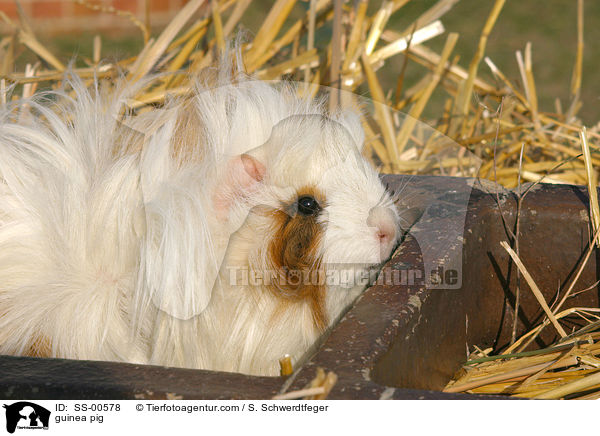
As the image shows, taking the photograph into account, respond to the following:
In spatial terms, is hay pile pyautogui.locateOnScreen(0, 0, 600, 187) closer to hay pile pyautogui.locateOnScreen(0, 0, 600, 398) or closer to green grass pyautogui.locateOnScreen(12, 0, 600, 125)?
hay pile pyautogui.locateOnScreen(0, 0, 600, 398)

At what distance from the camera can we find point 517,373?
0.97m

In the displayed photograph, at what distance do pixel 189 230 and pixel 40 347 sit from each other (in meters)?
0.24

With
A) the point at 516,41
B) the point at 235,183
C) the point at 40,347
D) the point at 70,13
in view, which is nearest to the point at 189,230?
the point at 235,183

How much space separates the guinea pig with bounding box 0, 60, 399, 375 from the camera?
0.94 m

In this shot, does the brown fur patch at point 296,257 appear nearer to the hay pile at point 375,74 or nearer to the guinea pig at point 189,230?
the guinea pig at point 189,230

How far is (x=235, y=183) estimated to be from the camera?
3.26 ft

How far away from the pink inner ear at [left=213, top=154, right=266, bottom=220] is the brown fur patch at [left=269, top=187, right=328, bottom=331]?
0.05m

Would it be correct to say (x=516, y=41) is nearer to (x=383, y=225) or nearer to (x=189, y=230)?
(x=383, y=225)

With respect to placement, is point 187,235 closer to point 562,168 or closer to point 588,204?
point 588,204

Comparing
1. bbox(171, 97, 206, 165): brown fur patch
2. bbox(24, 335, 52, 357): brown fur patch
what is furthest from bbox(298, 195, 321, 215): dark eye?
bbox(24, 335, 52, 357): brown fur patch

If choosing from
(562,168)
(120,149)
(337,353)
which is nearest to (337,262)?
(337,353)
